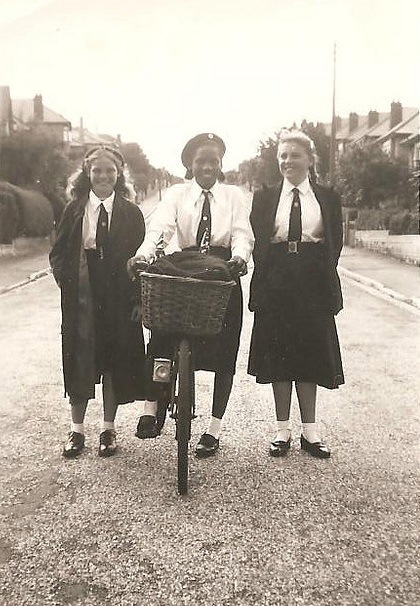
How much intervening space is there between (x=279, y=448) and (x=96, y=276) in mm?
1422

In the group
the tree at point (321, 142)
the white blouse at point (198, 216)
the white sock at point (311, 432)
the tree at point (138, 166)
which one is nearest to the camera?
the white blouse at point (198, 216)

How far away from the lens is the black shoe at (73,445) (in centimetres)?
388

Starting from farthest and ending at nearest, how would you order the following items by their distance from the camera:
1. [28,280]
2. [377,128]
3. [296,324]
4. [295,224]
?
[377,128], [28,280], [296,324], [295,224]

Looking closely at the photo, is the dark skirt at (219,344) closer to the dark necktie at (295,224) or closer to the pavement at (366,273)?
the dark necktie at (295,224)

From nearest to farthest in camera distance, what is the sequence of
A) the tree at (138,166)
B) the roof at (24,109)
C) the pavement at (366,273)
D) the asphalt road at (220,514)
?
the asphalt road at (220,514) < the tree at (138,166) < the roof at (24,109) < the pavement at (366,273)

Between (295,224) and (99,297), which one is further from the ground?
(295,224)

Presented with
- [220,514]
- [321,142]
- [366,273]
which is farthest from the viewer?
[366,273]

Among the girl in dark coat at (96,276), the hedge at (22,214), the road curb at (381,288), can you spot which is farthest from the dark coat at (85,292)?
the hedge at (22,214)

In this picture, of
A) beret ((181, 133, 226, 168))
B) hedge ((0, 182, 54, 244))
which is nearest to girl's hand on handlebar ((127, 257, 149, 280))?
beret ((181, 133, 226, 168))

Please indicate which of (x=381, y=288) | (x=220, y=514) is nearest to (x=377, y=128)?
(x=381, y=288)

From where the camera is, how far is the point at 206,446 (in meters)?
3.88

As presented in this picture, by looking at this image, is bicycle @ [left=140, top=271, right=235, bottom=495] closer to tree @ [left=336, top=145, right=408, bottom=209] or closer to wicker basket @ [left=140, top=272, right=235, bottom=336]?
wicker basket @ [left=140, top=272, right=235, bottom=336]

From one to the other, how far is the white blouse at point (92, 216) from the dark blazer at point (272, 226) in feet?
2.67

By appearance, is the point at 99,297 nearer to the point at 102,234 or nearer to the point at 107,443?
the point at 102,234
